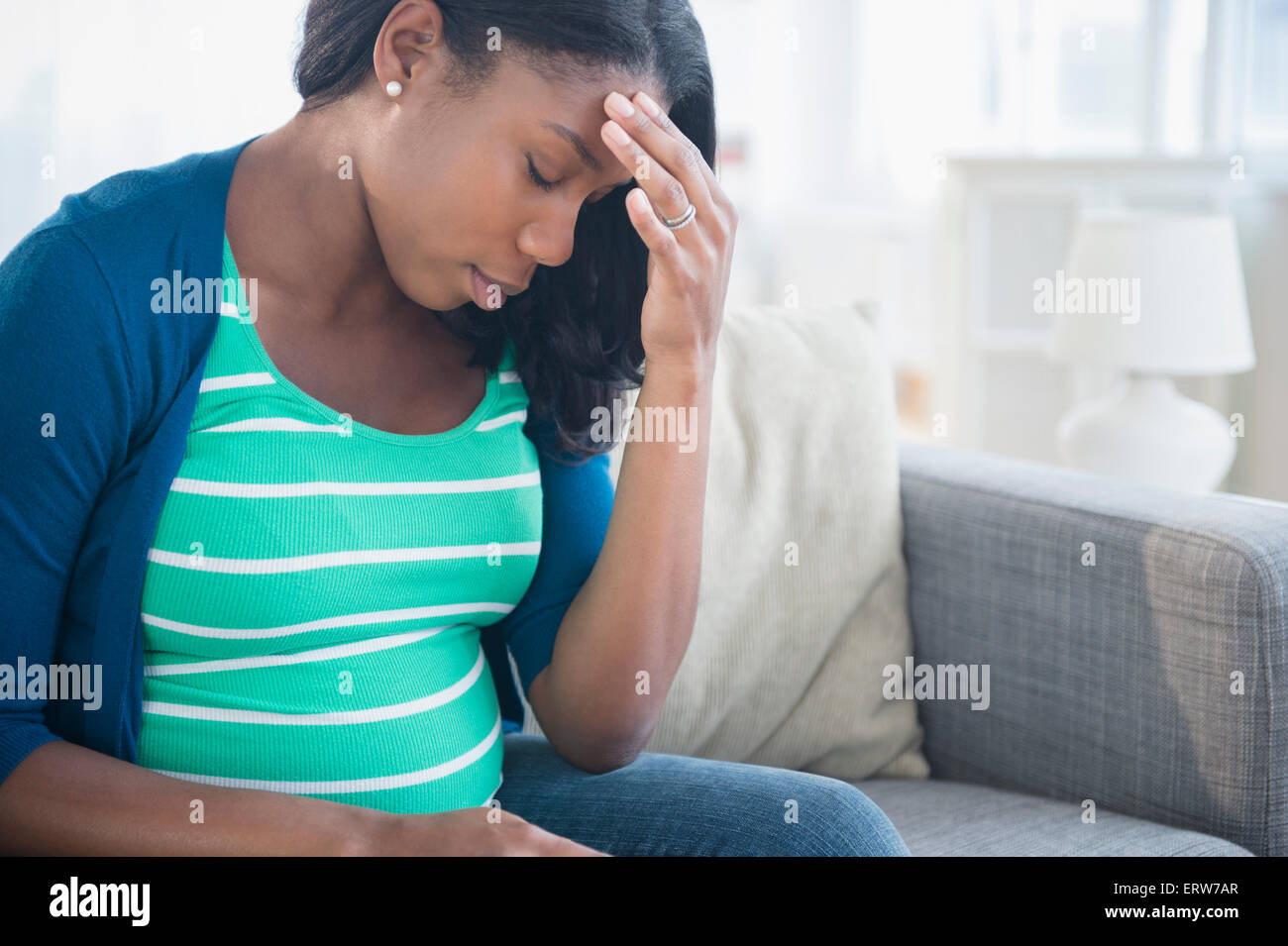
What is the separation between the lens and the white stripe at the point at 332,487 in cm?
87

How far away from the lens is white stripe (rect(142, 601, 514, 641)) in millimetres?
868

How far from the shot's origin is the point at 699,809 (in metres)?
0.95

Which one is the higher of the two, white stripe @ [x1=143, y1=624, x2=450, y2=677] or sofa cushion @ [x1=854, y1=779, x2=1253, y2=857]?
white stripe @ [x1=143, y1=624, x2=450, y2=677]

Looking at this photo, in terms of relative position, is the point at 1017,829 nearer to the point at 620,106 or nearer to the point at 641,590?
the point at 641,590

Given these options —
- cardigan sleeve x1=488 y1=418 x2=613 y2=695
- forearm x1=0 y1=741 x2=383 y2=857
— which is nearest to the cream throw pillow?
cardigan sleeve x1=488 y1=418 x2=613 y2=695

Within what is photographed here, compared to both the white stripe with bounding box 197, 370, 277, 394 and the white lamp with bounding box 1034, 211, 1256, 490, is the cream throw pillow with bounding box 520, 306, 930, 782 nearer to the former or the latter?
the white stripe with bounding box 197, 370, 277, 394

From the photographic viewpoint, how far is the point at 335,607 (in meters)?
0.89

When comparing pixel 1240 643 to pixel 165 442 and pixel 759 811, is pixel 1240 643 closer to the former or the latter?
pixel 759 811

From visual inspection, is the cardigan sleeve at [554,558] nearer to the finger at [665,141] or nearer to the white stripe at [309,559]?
the white stripe at [309,559]

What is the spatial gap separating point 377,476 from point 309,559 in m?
0.08

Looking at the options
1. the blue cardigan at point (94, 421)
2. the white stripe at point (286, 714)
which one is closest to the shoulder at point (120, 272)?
the blue cardigan at point (94, 421)

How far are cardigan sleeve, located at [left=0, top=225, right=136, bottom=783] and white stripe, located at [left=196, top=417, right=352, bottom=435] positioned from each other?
2.6 inches

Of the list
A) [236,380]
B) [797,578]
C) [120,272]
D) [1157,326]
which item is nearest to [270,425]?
[236,380]
